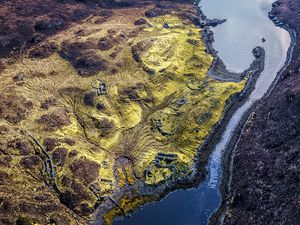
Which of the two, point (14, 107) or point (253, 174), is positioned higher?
point (253, 174)

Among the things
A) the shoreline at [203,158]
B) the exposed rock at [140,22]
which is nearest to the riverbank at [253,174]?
the shoreline at [203,158]

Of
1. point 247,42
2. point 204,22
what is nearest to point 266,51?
point 247,42

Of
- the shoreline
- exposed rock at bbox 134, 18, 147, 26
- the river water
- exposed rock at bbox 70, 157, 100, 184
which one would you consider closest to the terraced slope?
exposed rock at bbox 70, 157, 100, 184

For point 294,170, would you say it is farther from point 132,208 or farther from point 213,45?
point 213,45

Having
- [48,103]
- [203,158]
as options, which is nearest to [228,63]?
[203,158]

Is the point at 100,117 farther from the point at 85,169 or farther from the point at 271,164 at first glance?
the point at 271,164

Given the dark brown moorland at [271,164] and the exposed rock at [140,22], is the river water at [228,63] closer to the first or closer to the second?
the dark brown moorland at [271,164]
